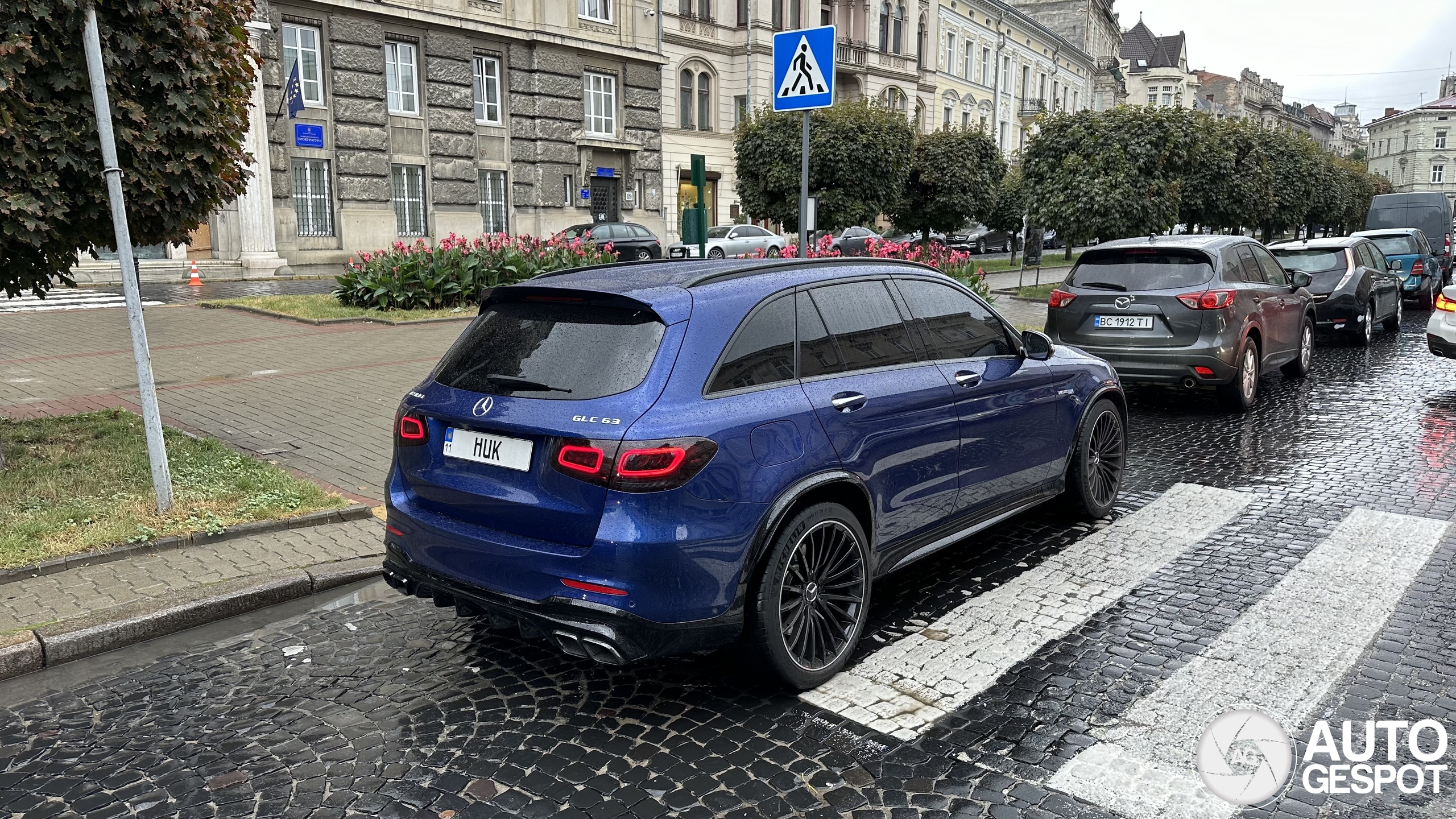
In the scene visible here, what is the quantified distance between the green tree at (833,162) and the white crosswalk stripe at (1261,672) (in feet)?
67.7

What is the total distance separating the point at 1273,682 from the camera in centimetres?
405

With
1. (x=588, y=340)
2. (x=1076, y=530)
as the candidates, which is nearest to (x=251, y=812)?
(x=588, y=340)

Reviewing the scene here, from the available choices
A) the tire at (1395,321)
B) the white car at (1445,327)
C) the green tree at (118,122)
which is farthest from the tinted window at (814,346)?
the tire at (1395,321)

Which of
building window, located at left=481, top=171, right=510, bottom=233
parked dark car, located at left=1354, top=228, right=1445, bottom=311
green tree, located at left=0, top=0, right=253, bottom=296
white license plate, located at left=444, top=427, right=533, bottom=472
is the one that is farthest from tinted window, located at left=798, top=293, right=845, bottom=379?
building window, located at left=481, top=171, right=510, bottom=233

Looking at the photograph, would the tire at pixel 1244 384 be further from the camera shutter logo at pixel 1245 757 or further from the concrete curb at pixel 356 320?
the concrete curb at pixel 356 320

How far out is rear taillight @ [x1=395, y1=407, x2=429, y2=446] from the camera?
4.21 m

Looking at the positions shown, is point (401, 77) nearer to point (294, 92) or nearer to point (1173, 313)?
point (294, 92)

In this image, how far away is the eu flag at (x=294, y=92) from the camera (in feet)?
81.1

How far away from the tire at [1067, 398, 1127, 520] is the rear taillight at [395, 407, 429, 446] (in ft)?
12.2

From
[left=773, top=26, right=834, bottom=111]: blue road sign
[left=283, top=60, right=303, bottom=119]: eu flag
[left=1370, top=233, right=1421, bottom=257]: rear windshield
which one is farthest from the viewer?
[left=283, top=60, right=303, bottom=119]: eu flag

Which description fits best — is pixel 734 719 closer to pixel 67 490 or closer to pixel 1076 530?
pixel 1076 530

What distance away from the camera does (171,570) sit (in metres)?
5.28

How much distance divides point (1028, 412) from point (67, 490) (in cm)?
571

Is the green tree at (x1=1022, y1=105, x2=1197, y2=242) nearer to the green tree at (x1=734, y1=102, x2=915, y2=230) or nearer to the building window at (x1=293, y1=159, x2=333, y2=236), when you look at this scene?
the green tree at (x1=734, y1=102, x2=915, y2=230)
